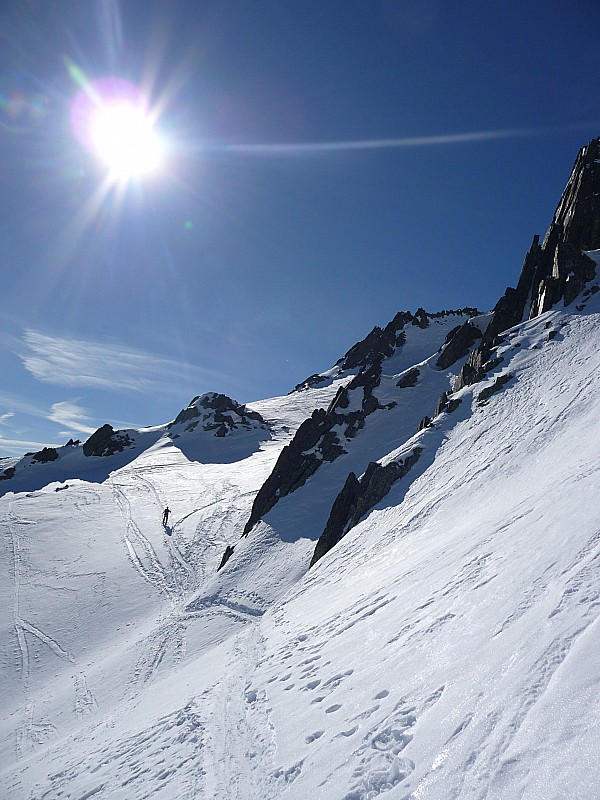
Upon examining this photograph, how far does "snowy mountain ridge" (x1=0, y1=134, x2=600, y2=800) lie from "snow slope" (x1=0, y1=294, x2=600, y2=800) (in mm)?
54

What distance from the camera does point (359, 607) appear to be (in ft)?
36.7

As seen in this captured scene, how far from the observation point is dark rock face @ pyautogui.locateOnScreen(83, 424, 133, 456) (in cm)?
7816

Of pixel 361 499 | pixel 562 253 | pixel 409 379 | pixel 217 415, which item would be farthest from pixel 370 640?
pixel 217 415

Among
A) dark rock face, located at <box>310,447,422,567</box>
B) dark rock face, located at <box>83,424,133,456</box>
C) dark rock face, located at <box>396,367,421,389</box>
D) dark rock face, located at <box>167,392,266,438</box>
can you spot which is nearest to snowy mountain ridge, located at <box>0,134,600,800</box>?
dark rock face, located at <box>310,447,422,567</box>

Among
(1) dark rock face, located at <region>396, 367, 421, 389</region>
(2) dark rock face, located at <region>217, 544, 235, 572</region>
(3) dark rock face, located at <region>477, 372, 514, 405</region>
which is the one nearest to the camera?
(3) dark rock face, located at <region>477, 372, 514, 405</region>

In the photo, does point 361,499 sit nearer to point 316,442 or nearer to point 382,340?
point 316,442

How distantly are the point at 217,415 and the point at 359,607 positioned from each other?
241 feet

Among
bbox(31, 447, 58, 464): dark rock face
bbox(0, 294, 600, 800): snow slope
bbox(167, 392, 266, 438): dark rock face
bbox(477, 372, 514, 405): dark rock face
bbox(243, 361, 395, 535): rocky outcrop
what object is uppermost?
bbox(31, 447, 58, 464): dark rock face

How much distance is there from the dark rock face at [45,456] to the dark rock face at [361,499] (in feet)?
241

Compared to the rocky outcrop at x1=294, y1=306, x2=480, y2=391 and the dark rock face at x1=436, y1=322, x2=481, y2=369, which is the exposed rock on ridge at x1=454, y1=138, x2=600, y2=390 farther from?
the rocky outcrop at x1=294, y1=306, x2=480, y2=391

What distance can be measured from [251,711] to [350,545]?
1094 cm

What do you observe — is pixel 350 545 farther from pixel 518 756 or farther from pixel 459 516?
pixel 518 756

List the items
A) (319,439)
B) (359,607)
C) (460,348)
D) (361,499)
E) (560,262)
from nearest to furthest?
(359,607) → (361,499) → (560,262) → (319,439) → (460,348)

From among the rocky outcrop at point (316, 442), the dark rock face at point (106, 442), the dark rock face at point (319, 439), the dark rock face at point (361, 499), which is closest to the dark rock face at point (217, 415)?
the dark rock face at point (106, 442)
